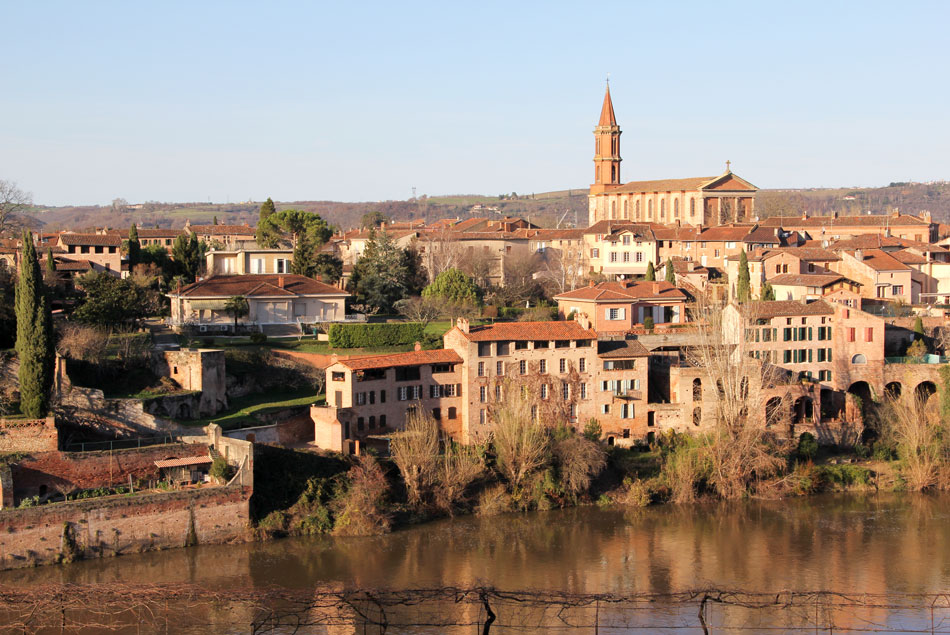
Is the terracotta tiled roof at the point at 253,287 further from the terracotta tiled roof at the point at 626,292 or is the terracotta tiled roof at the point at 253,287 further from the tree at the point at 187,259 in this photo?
the terracotta tiled roof at the point at 626,292

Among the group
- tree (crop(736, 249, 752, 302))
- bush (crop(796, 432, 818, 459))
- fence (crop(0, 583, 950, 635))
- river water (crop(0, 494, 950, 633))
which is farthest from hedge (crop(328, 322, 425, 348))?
fence (crop(0, 583, 950, 635))

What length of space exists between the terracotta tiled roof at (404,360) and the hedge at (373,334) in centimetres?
414

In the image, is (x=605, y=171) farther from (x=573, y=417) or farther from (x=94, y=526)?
(x=94, y=526)

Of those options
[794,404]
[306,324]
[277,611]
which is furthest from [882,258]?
[277,611]

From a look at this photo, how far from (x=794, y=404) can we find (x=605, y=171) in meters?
45.8

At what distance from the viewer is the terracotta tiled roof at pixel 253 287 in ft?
147

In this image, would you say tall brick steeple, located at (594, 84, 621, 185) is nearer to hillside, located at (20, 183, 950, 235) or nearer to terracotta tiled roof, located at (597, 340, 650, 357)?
terracotta tiled roof, located at (597, 340, 650, 357)

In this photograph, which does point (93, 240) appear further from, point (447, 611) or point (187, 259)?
point (447, 611)

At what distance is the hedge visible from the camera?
41.2m

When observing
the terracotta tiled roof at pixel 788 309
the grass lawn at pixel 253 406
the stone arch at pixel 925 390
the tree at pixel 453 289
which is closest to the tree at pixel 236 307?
the grass lawn at pixel 253 406

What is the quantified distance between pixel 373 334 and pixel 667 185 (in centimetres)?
3857

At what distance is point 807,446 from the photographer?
3812cm

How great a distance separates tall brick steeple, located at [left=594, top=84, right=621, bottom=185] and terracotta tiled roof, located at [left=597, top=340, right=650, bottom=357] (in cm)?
4505

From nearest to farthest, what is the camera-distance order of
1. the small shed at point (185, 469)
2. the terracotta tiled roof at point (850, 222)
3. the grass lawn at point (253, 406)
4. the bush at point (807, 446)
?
the small shed at point (185, 469) → the grass lawn at point (253, 406) → the bush at point (807, 446) → the terracotta tiled roof at point (850, 222)
